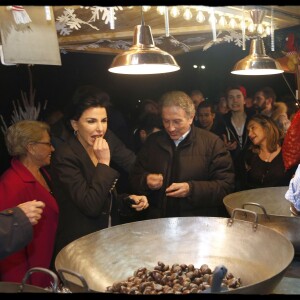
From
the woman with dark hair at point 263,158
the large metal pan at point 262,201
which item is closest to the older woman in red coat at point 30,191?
the large metal pan at point 262,201

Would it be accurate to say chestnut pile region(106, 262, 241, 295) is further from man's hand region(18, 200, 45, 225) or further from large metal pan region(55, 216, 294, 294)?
man's hand region(18, 200, 45, 225)

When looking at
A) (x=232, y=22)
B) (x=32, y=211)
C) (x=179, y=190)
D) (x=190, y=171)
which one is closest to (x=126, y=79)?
(x=232, y=22)

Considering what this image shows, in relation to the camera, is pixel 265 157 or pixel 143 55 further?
pixel 265 157

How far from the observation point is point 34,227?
7.83ft

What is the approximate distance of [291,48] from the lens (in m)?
3.27

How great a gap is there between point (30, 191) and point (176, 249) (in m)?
0.97

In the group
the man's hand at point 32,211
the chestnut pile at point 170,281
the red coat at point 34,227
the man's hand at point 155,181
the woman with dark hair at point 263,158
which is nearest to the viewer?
the chestnut pile at point 170,281

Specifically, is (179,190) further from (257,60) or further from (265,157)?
(265,157)

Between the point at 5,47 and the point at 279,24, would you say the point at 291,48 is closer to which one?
the point at 279,24

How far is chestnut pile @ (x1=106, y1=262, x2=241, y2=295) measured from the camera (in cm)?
149

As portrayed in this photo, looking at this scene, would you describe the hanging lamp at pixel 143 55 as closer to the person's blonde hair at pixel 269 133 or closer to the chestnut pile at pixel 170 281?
the chestnut pile at pixel 170 281

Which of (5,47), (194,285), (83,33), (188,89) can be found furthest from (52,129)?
(194,285)

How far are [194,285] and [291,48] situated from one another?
7.77 ft

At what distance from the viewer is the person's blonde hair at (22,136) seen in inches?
96.1
